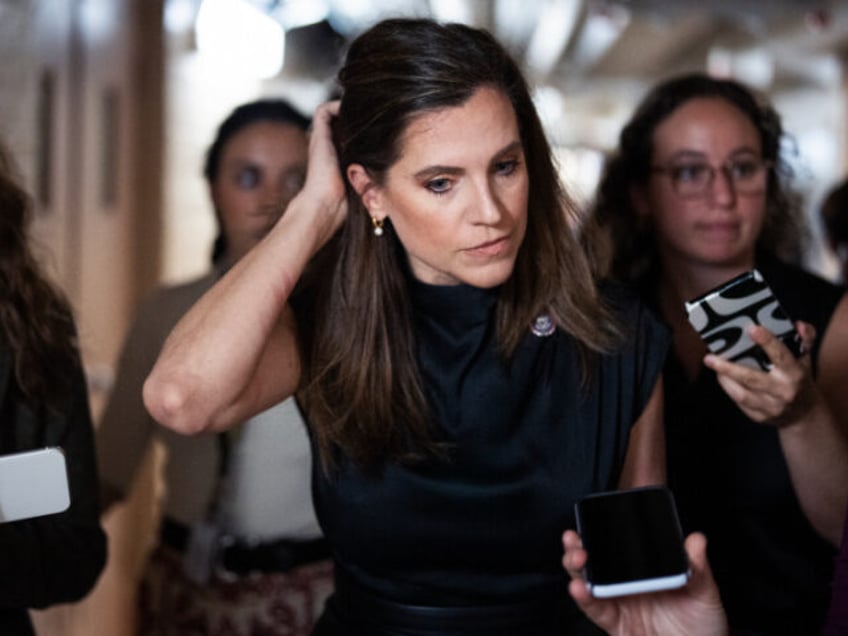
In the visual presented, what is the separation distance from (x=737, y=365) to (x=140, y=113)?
2.91 metres

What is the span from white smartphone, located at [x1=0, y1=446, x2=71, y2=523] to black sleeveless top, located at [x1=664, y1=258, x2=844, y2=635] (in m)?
0.96

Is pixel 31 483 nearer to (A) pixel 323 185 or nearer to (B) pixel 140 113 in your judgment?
(A) pixel 323 185

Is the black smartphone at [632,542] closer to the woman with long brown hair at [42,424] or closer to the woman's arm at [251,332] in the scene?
the woman's arm at [251,332]

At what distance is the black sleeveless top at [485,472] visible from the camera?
1453 millimetres

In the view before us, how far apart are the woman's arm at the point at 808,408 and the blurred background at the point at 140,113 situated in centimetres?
39

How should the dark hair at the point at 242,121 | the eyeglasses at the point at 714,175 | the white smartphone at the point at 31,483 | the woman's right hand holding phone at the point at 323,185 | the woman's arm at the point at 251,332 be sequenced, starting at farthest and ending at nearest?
the dark hair at the point at 242,121
the eyeglasses at the point at 714,175
the woman's right hand holding phone at the point at 323,185
the woman's arm at the point at 251,332
the white smartphone at the point at 31,483

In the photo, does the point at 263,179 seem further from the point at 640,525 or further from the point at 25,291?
the point at 640,525

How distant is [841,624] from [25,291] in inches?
43.0

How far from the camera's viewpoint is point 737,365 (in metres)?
1.46

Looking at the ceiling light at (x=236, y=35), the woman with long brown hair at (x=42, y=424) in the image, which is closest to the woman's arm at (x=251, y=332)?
the woman with long brown hair at (x=42, y=424)

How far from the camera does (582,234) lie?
1.65m

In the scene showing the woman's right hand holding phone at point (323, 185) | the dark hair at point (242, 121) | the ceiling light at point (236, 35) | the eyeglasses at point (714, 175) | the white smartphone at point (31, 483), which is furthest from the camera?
the ceiling light at point (236, 35)

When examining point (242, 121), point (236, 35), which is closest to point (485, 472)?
point (242, 121)

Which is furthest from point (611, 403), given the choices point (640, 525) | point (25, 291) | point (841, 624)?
point (25, 291)
